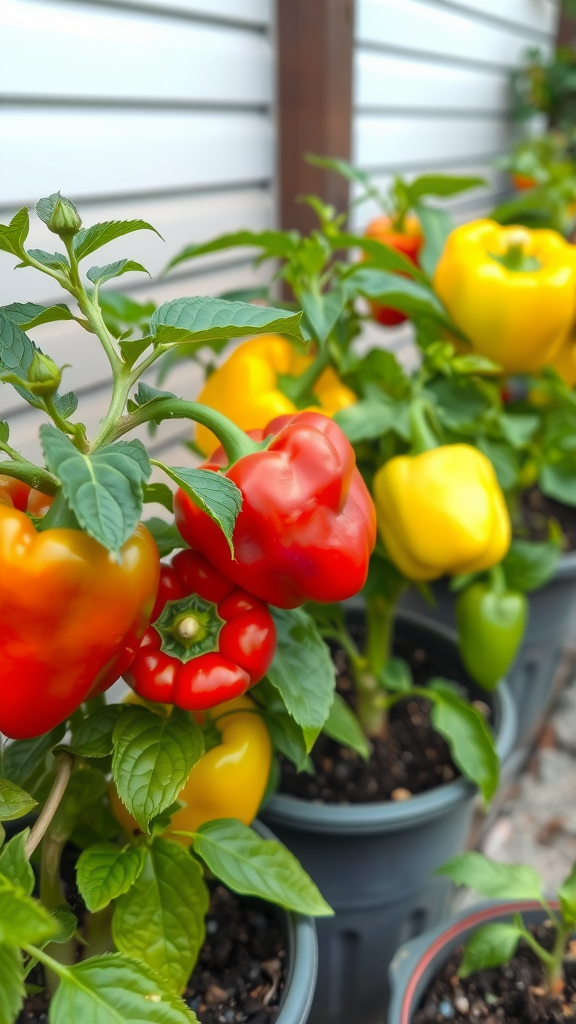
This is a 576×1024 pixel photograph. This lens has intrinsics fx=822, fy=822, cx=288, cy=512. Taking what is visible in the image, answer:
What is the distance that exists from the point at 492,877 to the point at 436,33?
75.1 inches

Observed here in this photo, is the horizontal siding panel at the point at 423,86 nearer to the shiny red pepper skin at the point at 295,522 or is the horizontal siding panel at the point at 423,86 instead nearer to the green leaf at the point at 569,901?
the shiny red pepper skin at the point at 295,522

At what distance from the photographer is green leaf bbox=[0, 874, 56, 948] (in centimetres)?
40

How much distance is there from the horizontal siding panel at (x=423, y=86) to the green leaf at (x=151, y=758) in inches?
56.5

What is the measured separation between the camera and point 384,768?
3.54ft

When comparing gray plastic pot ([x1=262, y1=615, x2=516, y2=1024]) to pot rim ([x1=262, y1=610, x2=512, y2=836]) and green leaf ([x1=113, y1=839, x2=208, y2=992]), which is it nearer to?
pot rim ([x1=262, y1=610, x2=512, y2=836])

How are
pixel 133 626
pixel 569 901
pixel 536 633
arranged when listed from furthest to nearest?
pixel 536 633 < pixel 569 901 < pixel 133 626

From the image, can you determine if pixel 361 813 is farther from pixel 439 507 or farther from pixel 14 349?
pixel 14 349

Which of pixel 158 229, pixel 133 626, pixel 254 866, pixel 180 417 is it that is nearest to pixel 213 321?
pixel 180 417

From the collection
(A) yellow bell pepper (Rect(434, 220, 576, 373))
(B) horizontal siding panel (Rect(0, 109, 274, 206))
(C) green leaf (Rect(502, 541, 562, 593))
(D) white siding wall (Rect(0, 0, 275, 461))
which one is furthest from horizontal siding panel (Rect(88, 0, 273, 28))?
(C) green leaf (Rect(502, 541, 562, 593))

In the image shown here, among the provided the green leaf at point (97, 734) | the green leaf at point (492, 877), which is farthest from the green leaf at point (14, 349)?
the green leaf at point (492, 877)

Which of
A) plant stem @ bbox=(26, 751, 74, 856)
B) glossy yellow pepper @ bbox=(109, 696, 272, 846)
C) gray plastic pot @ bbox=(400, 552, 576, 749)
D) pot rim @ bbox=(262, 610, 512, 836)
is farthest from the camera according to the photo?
gray plastic pot @ bbox=(400, 552, 576, 749)

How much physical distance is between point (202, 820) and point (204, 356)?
79 cm

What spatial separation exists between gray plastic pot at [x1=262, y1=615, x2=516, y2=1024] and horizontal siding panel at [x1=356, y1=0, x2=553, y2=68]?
134 centimetres

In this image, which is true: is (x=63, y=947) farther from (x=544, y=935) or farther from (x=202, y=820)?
(x=544, y=935)
